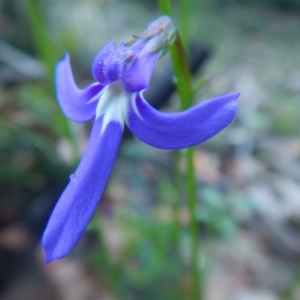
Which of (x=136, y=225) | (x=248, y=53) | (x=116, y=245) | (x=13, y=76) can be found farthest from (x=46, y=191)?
(x=248, y=53)

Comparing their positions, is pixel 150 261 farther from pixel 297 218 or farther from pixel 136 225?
pixel 297 218

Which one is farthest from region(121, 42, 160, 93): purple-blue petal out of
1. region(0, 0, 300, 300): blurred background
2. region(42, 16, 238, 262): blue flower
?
region(0, 0, 300, 300): blurred background

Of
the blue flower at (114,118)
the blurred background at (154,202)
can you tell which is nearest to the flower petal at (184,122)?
the blue flower at (114,118)

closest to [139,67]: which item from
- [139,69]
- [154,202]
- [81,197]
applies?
[139,69]

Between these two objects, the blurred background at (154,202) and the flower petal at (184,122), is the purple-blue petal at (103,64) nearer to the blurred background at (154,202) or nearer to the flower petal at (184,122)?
the flower petal at (184,122)

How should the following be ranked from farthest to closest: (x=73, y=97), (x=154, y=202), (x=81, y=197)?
1. (x=154, y=202)
2. (x=73, y=97)
3. (x=81, y=197)

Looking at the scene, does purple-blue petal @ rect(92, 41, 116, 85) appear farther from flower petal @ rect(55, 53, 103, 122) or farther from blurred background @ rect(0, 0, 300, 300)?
blurred background @ rect(0, 0, 300, 300)

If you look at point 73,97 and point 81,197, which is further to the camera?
point 73,97

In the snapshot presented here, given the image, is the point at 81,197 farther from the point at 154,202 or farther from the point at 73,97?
the point at 154,202
